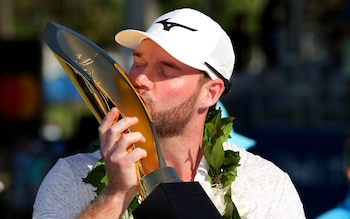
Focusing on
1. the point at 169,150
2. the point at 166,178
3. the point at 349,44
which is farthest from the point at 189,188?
the point at 349,44

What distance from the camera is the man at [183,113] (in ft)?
9.89

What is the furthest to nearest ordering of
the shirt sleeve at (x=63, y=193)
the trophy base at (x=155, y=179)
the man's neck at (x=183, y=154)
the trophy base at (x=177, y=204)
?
1. the man's neck at (x=183, y=154)
2. the shirt sleeve at (x=63, y=193)
3. the trophy base at (x=155, y=179)
4. the trophy base at (x=177, y=204)

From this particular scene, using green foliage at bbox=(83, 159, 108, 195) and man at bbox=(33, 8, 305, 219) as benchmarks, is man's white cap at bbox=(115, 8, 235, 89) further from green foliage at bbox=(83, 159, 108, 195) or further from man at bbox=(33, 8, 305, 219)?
green foliage at bbox=(83, 159, 108, 195)

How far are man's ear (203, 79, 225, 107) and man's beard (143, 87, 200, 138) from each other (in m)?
0.06

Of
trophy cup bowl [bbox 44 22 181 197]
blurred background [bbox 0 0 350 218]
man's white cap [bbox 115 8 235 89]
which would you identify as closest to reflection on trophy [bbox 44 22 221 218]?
trophy cup bowl [bbox 44 22 181 197]

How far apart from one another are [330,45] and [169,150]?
34.4 ft

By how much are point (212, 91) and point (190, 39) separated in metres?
0.23

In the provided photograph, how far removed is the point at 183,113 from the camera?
124 inches

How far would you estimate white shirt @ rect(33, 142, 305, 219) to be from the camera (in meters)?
2.96

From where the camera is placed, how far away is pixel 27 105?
14.2m

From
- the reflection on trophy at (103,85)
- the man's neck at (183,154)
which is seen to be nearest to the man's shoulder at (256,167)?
the man's neck at (183,154)

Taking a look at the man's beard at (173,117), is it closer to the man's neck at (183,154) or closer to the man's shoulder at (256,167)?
the man's neck at (183,154)

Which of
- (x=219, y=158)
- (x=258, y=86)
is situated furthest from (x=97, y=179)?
(x=258, y=86)

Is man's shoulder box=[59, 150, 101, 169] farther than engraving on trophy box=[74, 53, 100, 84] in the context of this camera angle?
Yes
